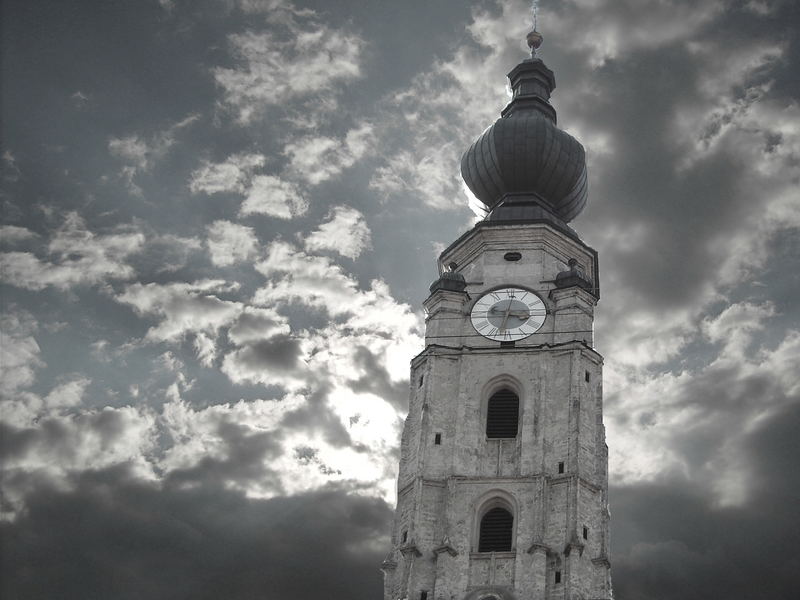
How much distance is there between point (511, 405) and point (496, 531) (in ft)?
15.2

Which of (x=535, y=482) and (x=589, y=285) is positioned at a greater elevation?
(x=589, y=285)

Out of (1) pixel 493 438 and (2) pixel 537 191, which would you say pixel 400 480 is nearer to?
(1) pixel 493 438

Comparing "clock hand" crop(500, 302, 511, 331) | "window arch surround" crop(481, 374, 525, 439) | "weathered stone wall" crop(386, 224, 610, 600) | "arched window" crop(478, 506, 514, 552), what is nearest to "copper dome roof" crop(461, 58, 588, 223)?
"weathered stone wall" crop(386, 224, 610, 600)

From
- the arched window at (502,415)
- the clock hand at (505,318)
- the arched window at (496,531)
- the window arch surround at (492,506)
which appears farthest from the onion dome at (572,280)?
the arched window at (496,531)

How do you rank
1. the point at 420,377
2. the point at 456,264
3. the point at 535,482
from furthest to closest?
the point at 456,264 < the point at 420,377 < the point at 535,482

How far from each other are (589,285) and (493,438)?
678cm

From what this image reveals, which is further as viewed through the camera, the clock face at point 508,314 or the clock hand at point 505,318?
the clock hand at point 505,318

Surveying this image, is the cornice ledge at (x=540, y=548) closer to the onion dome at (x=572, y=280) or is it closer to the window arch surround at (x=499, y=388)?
the window arch surround at (x=499, y=388)

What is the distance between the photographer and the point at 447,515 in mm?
42188

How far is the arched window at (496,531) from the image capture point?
41938 millimetres

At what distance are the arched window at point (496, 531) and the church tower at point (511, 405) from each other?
0.13ft

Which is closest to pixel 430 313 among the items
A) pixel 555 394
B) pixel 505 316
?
pixel 505 316

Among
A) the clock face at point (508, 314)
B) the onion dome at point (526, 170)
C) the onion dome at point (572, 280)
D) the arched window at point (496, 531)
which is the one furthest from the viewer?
the onion dome at point (526, 170)

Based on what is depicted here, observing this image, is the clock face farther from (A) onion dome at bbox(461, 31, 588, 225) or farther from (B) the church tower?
(A) onion dome at bbox(461, 31, 588, 225)
